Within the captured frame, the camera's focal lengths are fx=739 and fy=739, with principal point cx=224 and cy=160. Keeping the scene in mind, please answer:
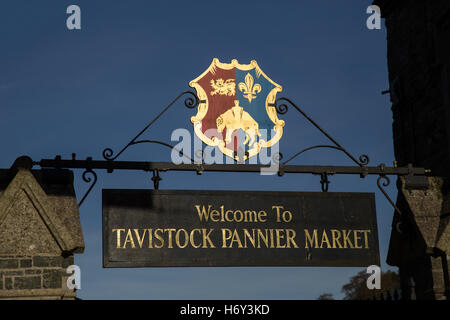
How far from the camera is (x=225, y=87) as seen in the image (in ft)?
31.6

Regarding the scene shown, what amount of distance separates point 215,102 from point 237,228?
1.66 m

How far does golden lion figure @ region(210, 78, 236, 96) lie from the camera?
31.6ft

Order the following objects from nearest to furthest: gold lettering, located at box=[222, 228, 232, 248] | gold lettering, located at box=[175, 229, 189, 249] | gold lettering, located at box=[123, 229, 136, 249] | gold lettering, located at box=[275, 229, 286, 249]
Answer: gold lettering, located at box=[123, 229, 136, 249] → gold lettering, located at box=[175, 229, 189, 249] → gold lettering, located at box=[222, 228, 232, 248] → gold lettering, located at box=[275, 229, 286, 249]

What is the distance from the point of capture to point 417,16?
11820mm

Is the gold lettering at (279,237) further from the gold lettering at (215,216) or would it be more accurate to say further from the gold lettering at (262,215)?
the gold lettering at (215,216)

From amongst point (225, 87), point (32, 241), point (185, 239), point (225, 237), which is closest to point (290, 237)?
point (225, 237)

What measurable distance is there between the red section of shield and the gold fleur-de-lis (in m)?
0.14

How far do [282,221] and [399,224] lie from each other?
1791 millimetres

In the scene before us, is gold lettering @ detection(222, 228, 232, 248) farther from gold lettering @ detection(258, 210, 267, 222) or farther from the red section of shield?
the red section of shield

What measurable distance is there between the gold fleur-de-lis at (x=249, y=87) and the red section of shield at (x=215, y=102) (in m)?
0.14

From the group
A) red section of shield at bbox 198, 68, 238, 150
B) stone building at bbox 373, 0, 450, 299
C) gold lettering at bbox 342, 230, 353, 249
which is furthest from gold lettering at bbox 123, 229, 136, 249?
stone building at bbox 373, 0, 450, 299

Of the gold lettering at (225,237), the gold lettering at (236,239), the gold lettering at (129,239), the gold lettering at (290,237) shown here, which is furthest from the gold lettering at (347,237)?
the gold lettering at (129,239)

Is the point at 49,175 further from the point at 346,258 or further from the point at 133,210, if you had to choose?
the point at 346,258

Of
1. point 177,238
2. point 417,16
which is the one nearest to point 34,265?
point 177,238
